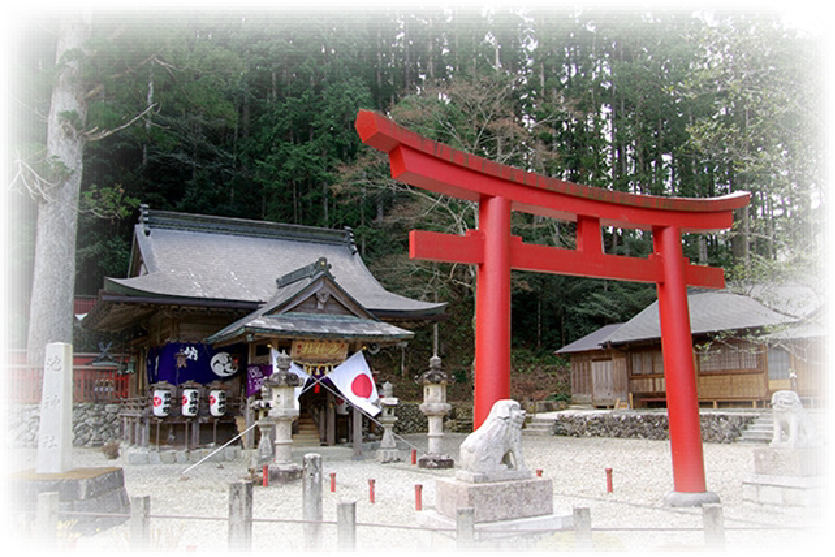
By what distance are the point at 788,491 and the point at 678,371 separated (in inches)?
81.9

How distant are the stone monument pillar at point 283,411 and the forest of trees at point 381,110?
30.4 ft

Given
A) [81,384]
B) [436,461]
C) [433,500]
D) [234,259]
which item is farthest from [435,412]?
[81,384]

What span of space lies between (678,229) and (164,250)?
13.9 m

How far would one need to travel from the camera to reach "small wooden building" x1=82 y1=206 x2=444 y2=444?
14508 mm

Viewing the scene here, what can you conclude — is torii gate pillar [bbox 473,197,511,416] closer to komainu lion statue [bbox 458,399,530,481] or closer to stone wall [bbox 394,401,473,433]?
komainu lion statue [bbox 458,399,530,481]

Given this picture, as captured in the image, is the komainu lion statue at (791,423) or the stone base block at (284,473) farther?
the stone base block at (284,473)

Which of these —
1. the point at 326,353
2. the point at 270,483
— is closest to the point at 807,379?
the point at 326,353

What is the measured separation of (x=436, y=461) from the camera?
1358cm

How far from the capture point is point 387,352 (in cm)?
3023

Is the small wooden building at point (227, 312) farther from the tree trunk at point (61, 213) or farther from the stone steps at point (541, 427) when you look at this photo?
the stone steps at point (541, 427)

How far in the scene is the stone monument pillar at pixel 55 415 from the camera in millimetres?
7934

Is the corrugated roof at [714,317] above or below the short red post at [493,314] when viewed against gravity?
above

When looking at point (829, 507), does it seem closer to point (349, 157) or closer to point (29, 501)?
point (29, 501)

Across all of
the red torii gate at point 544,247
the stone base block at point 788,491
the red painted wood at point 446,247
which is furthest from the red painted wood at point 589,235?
the stone base block at point 788,491
